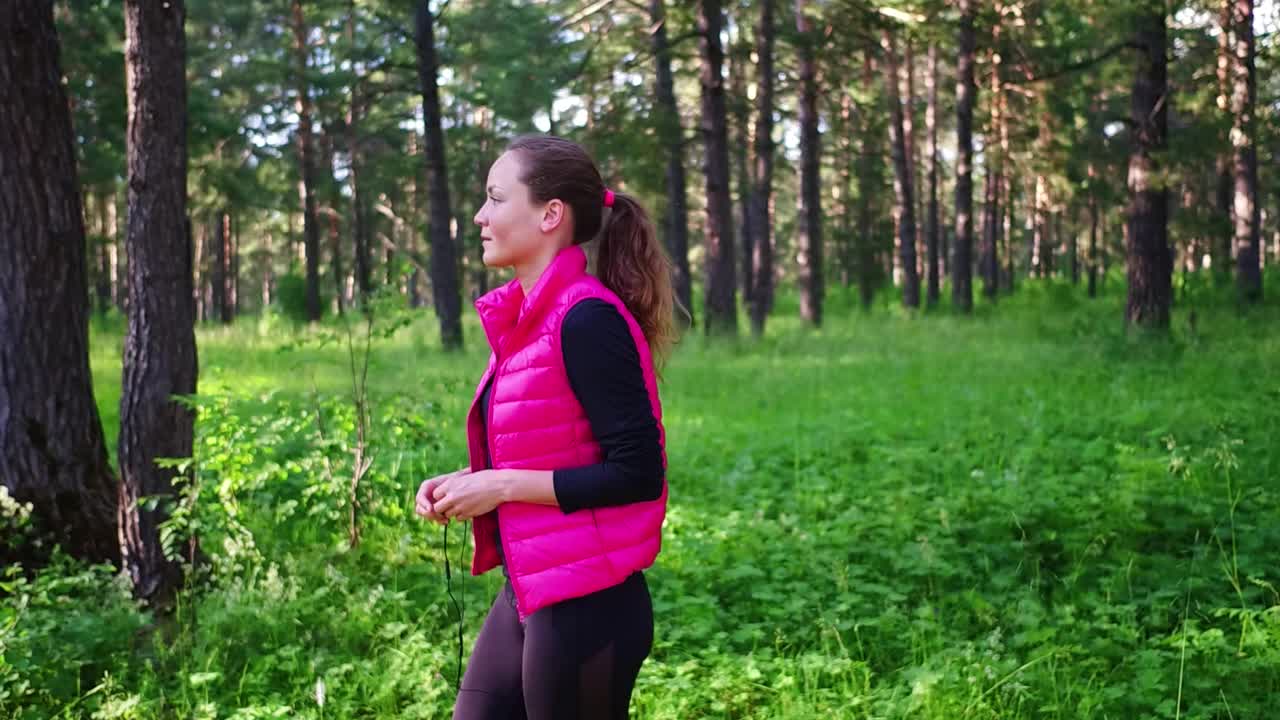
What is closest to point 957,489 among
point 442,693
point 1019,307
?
point 442,693

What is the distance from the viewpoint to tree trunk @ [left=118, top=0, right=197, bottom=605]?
505 cm

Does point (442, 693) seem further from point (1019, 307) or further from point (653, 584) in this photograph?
point (1019, 307)

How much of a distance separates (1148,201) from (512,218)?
15216mm

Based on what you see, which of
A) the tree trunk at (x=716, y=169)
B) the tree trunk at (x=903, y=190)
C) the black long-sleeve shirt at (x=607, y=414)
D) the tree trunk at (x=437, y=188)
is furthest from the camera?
the tree trunk at (x=903, y=190)

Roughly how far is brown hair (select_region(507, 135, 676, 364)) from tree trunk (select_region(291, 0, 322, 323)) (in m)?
23.9

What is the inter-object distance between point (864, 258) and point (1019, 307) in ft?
14.8

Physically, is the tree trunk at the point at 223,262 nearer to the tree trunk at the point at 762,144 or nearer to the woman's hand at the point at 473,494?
the tree trunk at the point at 762,144

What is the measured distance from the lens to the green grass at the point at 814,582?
420 centimetres

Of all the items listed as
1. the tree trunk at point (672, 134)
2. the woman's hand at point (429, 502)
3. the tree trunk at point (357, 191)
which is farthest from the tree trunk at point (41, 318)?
the tree trunk at point (672, 134)

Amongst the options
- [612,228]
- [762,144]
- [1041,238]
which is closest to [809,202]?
[762,144]

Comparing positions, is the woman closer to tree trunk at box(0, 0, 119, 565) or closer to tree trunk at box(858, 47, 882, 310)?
tree trunk at box(0, 0, 119, 565)

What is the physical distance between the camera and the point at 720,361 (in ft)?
52.7

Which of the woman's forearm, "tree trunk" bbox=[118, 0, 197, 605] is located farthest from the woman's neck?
"tree trunk" bbox=[118, 0, 197, 605]

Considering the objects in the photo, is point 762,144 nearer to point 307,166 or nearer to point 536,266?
point 307,166
